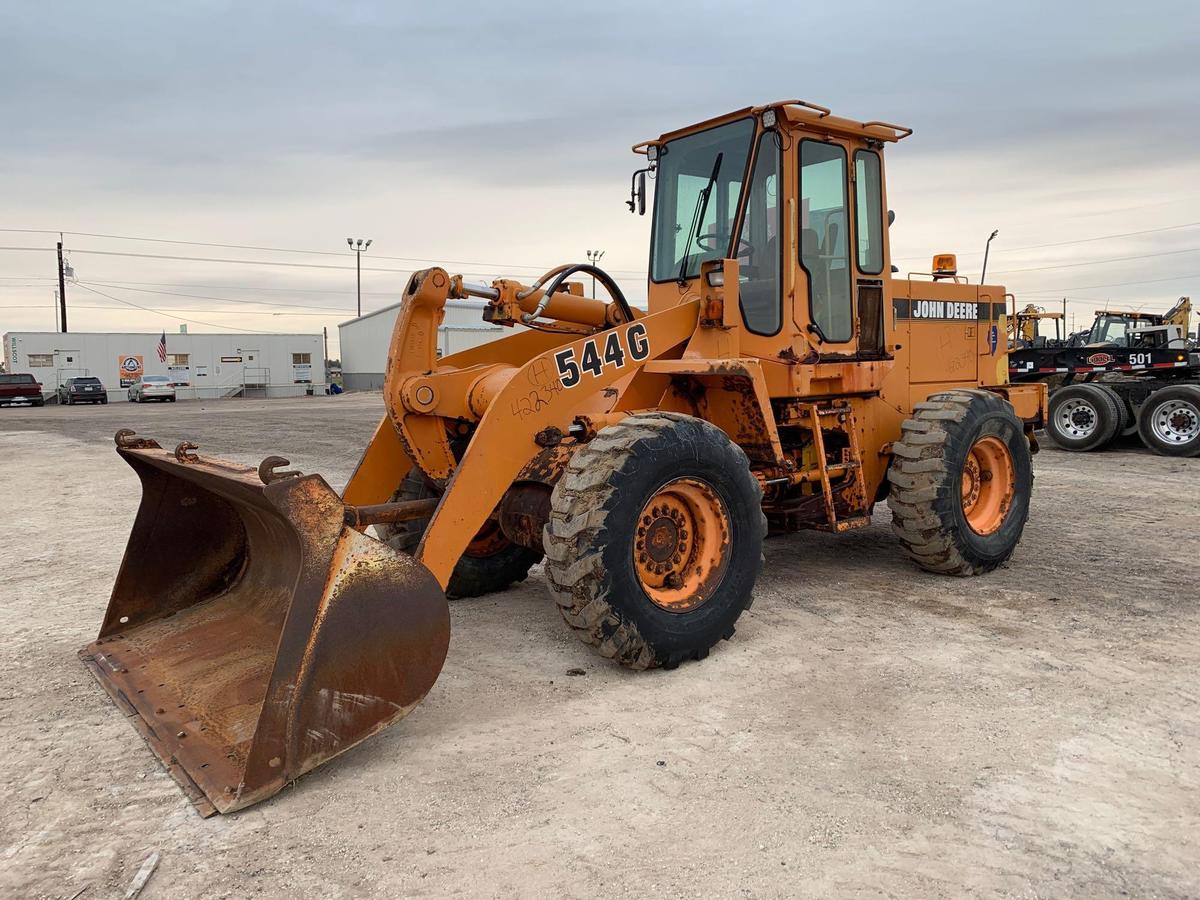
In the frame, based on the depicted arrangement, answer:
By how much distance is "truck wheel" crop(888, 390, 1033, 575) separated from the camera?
598 centimetres

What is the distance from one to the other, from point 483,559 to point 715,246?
8.27 ft

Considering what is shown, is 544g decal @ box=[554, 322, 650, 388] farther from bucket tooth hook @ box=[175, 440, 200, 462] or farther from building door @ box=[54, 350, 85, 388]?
building door @ box=[54, 350, 85, 388]

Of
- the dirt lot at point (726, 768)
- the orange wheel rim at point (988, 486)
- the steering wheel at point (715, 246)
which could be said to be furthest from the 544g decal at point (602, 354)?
the orange wheel rim at point (988, 486)

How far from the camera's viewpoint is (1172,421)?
13930mm

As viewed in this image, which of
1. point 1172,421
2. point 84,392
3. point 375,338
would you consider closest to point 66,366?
point 84,392

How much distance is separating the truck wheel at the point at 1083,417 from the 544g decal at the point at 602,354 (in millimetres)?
11678

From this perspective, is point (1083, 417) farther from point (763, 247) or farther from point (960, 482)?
point (763, 247)

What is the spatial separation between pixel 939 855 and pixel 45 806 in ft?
10.2

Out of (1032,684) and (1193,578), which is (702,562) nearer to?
(1032,684)

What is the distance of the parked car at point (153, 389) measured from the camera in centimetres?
4319

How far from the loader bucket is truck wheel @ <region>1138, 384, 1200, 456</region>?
13484mm

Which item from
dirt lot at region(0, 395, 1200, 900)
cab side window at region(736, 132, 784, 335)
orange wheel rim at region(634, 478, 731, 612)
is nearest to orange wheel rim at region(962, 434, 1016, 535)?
dirt lot at region(0, 395, 1200, 900)

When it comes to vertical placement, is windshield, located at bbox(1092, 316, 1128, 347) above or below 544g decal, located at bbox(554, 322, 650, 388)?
above

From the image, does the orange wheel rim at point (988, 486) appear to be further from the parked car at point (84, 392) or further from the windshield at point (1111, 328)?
the parked car at point (84, 392)
